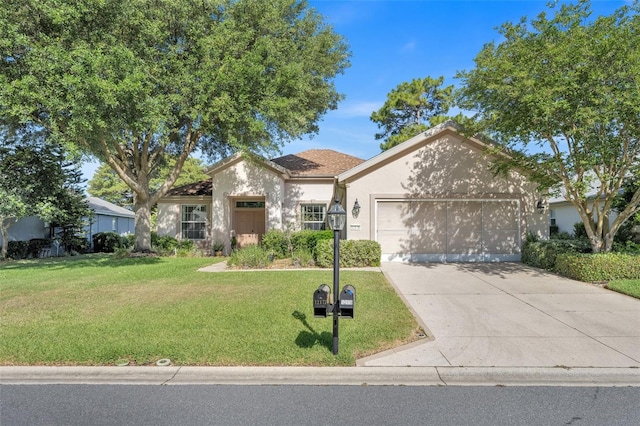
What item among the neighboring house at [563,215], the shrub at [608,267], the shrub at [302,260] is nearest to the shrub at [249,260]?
the shrub at [302,260]

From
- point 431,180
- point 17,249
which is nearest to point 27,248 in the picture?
point 17,249

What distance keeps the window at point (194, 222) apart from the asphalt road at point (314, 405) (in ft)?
47.3

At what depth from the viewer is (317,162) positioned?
19.4 meters

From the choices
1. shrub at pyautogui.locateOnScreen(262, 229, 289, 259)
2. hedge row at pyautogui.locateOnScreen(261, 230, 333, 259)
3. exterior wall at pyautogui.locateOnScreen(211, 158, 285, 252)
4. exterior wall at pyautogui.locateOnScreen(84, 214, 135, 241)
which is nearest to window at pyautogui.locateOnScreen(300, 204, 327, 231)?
exterior wall at pyautogui.locateOnScreen(211, 158, 285, 252)

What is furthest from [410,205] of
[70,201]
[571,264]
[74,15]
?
[70,201]

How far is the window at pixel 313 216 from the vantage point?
1684 centimetres

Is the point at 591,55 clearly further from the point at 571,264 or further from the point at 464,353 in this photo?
the point at 464,353

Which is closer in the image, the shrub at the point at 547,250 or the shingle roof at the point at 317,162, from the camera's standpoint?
the shrub at the point at 547,250

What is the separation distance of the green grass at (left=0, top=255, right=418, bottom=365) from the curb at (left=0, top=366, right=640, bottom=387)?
0.18 m

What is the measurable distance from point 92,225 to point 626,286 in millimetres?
27584

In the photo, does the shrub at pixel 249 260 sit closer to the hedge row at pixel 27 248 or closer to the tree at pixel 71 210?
the tree at pixel 71 210

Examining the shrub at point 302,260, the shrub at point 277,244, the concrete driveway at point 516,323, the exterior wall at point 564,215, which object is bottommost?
the concrete driveway at point 516,323

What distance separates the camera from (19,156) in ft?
51.0

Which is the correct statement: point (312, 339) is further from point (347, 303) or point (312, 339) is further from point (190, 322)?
point (190, 322)
